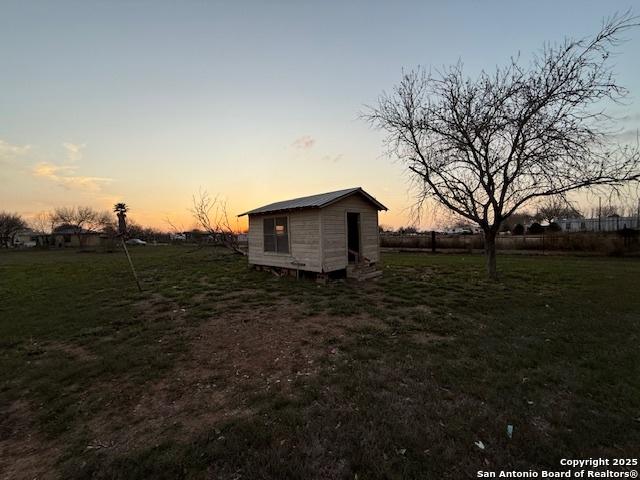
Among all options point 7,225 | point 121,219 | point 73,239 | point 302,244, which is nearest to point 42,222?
point 7,225

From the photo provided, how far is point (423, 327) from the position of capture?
5.28 metres

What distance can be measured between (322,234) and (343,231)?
1.02 m

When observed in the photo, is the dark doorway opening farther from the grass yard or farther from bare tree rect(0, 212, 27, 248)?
bare tree rect(0, 212, 27, 248)

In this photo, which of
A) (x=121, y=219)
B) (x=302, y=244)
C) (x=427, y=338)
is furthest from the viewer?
(x=302, y=244)

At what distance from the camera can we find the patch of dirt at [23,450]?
216 centimetres

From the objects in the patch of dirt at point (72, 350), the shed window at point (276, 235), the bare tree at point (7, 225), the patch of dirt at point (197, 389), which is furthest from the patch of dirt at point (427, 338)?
the bare tree at point (7, 225)

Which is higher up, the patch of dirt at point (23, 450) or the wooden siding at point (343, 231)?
the wooden siding at point (343, 231)

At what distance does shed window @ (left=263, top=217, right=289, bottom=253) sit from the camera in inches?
424

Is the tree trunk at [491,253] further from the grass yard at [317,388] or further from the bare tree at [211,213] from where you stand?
the bare tree at [211,213]

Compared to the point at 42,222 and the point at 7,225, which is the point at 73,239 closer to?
the point at 7,225

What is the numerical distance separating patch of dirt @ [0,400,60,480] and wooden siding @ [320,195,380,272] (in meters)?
7.30

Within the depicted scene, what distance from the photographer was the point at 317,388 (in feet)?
10.4

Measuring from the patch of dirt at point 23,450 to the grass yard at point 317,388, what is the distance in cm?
1

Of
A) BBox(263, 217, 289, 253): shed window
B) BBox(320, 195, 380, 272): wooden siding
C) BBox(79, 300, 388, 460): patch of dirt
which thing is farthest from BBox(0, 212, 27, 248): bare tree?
BBox(79, 300, 388, 460): patch of dirt
